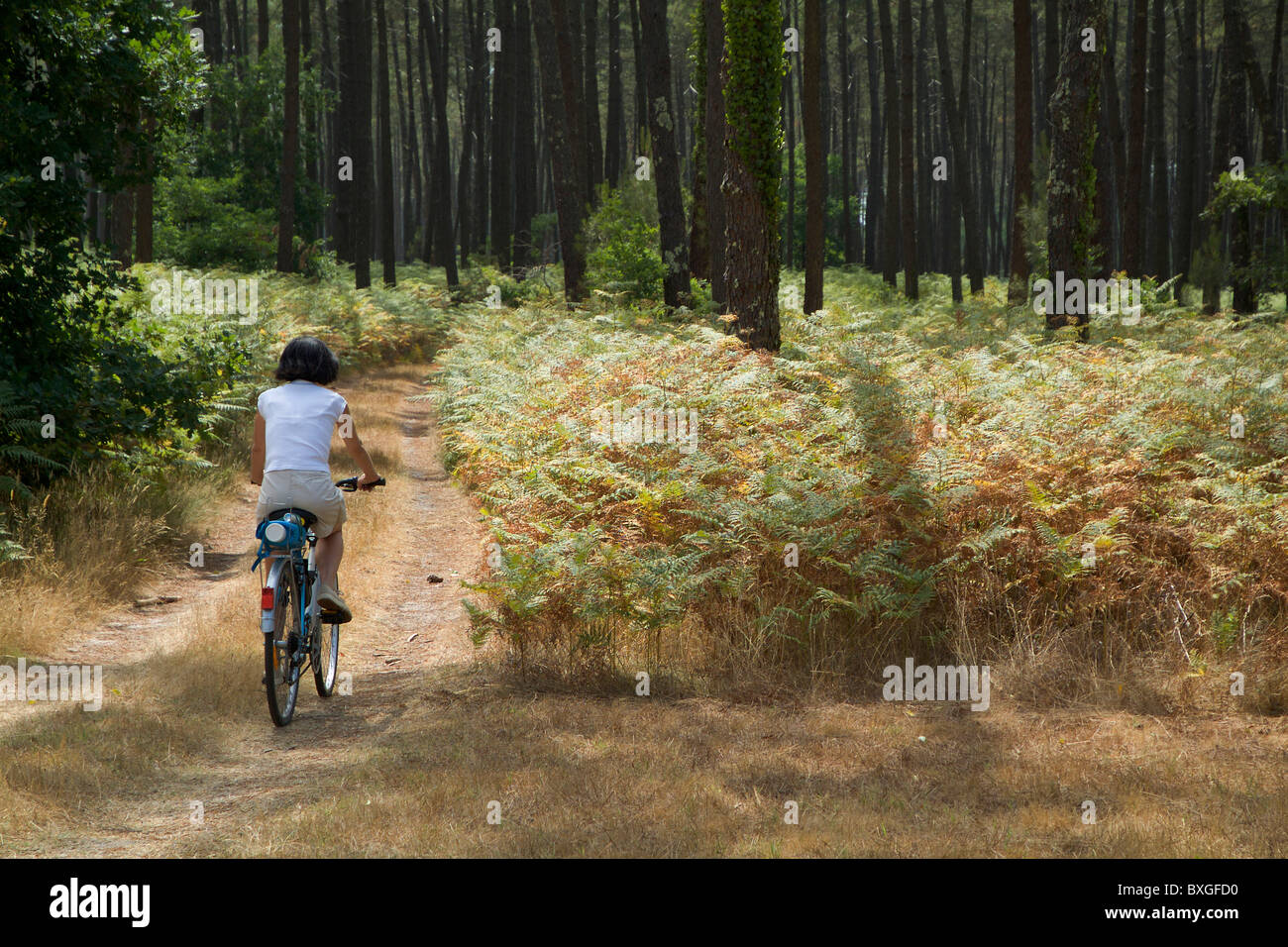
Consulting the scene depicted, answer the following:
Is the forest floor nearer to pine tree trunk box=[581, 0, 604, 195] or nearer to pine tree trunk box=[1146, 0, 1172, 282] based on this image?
pine tree trunk box=[581, 0, 604, 195]

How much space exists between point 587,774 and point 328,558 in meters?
2.23

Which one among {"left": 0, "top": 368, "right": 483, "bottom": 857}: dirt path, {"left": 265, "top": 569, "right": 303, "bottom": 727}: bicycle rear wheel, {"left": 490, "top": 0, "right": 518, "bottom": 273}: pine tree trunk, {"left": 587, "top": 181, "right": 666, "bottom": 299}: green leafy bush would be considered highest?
{"left": 490, "top": 0, "right": 518, "bottom": 273}: pine tree trunk

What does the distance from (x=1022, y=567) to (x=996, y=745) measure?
1889 mm

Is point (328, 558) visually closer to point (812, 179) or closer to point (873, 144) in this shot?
point (812, 179)

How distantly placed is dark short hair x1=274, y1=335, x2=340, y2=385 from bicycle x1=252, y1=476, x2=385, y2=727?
2.08 feet

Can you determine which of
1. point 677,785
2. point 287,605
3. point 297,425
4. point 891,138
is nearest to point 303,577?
point 287,605

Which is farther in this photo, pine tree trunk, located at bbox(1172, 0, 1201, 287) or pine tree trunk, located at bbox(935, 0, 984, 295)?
pine tree trunk, located at bbox(935, 0, 984, 295)

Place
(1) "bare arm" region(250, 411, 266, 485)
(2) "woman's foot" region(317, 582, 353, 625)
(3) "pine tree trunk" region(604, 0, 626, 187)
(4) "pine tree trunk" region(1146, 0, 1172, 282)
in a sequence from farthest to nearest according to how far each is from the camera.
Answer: (3) "pine tree trunk" region(604, 0, 626, 187)
(4) "pine tree trunk" region(1146, 0, 1172, 282)
(2) "woman's foot" region(317, 582, 353, 625)
(1) "bare arm" region(250, 411, 266, 485)

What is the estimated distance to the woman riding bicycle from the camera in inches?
233

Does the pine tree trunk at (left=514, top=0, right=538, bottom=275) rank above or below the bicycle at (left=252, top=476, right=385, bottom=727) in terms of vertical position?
above

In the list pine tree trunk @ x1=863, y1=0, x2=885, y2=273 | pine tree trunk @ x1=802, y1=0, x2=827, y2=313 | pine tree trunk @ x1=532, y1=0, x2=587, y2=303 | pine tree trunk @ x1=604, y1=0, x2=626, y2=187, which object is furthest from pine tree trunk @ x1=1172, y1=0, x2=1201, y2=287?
pine tree trunk @ x1=863, y1=0, x2=885, y2=273

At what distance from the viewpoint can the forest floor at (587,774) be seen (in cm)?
432

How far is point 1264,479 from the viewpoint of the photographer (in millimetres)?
7711

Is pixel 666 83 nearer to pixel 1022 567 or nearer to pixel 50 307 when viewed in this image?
pixel 50 307
